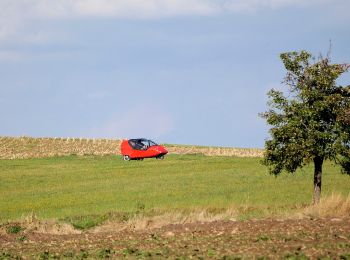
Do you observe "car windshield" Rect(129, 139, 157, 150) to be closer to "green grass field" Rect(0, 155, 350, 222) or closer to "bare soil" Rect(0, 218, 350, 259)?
"green grass field" Rect(0, 155, 350, 222)

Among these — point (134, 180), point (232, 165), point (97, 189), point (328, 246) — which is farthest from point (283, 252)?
point (232, 165)

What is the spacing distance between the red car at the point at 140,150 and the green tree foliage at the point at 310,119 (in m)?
28.6

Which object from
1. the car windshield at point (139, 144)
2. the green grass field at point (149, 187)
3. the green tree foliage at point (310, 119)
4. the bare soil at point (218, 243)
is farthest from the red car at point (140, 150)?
the bare soil at point (218, 243)

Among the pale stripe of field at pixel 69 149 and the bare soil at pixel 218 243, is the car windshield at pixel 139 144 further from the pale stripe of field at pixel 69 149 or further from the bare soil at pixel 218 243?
the bare soil at pixel 218 243

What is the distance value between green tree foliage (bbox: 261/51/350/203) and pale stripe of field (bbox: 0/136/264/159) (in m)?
38.5

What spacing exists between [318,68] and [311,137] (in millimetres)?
3047

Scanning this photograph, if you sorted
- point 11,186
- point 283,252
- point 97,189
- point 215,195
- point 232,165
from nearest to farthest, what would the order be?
point 283,252
point 215,195
point 97,189
point 11,186
point 232,165

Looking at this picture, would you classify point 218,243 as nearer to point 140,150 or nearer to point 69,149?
point 140,150

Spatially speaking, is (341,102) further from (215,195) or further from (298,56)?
(215,195)

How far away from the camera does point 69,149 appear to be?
7375 cm

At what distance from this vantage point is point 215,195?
32188mm

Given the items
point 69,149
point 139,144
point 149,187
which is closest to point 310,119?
point 149,187

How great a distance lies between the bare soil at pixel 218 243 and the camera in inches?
503

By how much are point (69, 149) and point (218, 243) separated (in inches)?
2390
